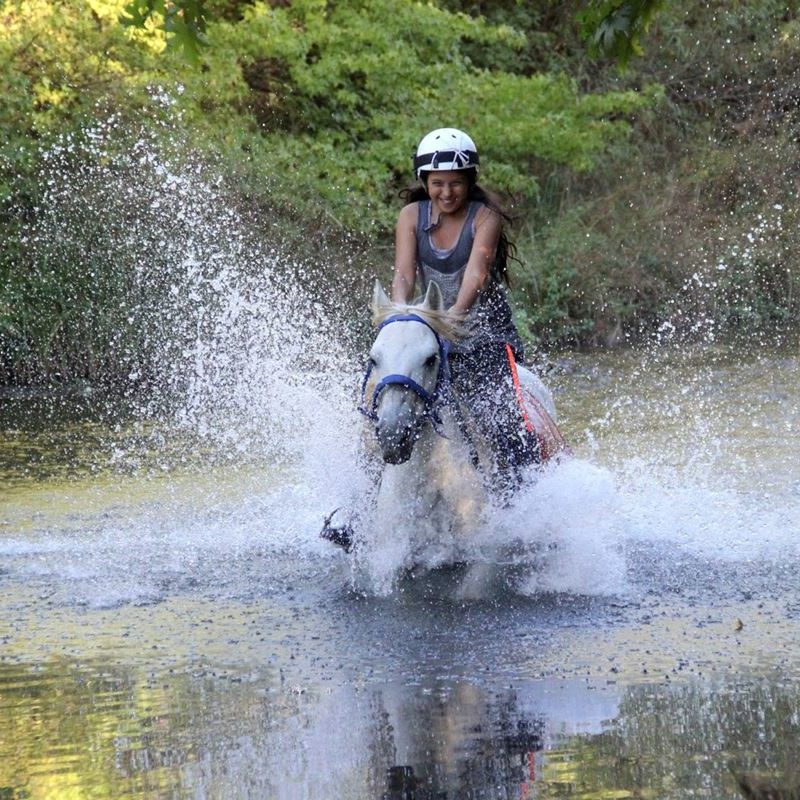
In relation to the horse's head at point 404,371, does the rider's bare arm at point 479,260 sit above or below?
above

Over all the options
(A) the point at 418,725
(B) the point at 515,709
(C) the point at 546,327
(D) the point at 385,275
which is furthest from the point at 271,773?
(C) the point at 546,327

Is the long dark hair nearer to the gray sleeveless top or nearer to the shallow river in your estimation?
the gray sleeveless top

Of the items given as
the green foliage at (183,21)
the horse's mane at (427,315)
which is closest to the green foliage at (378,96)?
the green foliage at (183,21)

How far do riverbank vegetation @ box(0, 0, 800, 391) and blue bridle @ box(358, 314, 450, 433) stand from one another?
35.5ft

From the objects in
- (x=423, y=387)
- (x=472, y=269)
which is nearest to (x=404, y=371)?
(x=423, y=387)

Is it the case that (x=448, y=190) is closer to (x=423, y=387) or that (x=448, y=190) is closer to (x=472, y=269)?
(x=472, y=269)

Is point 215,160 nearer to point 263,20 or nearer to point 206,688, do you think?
point 263,20

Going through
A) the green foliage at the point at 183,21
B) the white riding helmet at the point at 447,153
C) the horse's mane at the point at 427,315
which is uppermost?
the green foliage at the point at 183,21

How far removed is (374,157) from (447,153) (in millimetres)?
15531

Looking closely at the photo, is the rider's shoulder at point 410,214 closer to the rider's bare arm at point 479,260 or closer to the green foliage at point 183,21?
the rider's bare arm at point 479,260

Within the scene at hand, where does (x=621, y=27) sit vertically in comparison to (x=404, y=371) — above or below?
above

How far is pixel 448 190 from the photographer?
8625 mm

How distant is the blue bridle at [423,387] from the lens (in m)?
7.67

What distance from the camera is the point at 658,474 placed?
12805 mm
